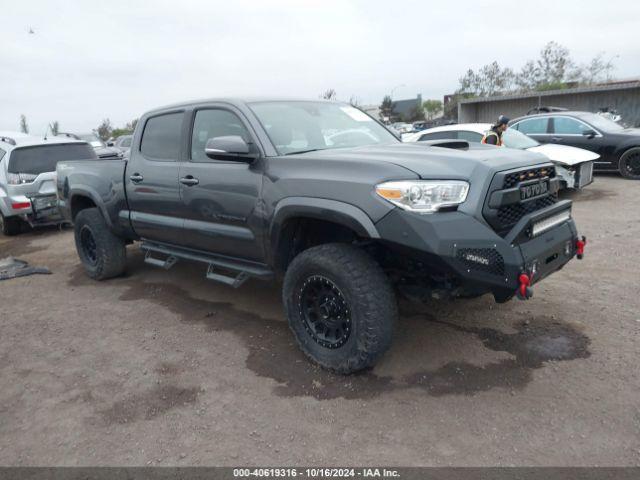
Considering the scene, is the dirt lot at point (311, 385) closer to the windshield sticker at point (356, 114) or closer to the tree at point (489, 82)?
the windshield sticker at point (356, 114)

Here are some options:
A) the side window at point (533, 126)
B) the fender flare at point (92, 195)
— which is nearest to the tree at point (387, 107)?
the side window at point (533, 126)

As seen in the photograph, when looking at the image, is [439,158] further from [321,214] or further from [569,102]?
[569,102]

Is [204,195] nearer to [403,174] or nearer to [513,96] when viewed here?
[403,174]

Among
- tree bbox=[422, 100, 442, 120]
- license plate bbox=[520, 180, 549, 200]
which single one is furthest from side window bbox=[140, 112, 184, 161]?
tree bbox=[422, 100, 442, 120]

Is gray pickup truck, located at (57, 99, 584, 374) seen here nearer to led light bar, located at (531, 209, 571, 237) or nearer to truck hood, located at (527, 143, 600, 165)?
led light bar, located at (531, 209, 571, 237)

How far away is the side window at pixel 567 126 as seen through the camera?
10.4 meters

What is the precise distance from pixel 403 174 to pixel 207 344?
212cm

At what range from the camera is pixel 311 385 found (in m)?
3.22

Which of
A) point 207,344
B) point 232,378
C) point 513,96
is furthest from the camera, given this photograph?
point 513,96

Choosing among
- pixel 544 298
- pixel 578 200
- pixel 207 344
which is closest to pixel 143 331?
pixel 207 344

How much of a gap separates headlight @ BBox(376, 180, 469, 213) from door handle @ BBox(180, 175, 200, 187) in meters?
1.88

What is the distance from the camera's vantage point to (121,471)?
98.7 inches

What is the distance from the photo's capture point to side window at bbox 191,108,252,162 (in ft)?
12.9

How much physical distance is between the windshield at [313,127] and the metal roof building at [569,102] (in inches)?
934
